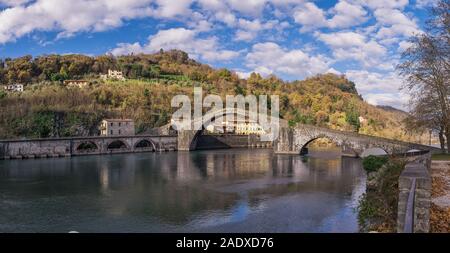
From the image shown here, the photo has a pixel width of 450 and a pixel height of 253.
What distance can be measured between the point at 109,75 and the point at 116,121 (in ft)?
86.9

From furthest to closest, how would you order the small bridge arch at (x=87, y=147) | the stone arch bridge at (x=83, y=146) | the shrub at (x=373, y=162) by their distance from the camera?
1. the small bridge arch at (x=87, y=147)
2. the stone arch bridge at (x=83, y=146)
3. the shrub at (x=373, y=162)

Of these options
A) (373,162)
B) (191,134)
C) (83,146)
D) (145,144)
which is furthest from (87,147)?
(373,162)

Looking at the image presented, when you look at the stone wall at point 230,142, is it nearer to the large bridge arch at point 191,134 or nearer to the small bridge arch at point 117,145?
the large bridge arch at point 191,134

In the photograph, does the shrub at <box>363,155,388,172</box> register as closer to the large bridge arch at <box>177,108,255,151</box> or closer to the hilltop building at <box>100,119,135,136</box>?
the large bridge arch at <box>177,108,255,151</box>

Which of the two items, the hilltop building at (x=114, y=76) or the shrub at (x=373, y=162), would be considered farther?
the hilltop building at (x=114, y=76)

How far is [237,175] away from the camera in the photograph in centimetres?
2372

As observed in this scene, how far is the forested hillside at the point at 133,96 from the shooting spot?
44.1 m

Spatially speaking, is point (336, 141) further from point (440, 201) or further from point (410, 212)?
point (410, 212)

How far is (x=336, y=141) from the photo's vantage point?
1346 inches

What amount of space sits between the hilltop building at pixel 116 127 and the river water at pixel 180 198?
17.3 m

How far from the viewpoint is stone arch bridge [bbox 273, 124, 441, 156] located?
30.2 metres

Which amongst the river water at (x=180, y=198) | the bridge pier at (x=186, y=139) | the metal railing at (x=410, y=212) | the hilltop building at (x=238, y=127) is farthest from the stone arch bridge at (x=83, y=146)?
the metal railing at (x=410, y=212)

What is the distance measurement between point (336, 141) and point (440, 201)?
26091 mm

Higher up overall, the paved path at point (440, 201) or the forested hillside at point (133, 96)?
the forested hillside at point (133, 96)
